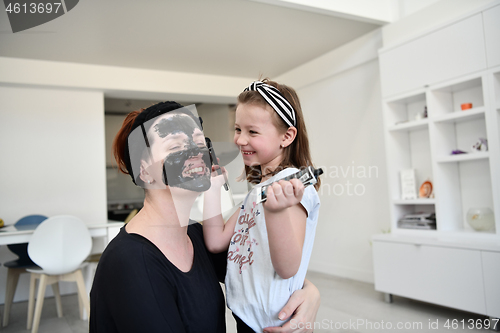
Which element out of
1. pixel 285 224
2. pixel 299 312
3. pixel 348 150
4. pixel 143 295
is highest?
pixel 348 150

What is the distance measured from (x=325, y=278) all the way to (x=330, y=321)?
5.38ft

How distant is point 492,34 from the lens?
2721mm

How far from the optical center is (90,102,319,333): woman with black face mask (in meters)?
0.73

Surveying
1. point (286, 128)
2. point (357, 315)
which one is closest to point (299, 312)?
point (286, 128)

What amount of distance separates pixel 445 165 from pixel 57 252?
10.7 ft

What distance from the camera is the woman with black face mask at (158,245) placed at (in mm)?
727

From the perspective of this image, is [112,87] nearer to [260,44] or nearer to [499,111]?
[260,44]

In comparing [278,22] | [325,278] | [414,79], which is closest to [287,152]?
[414,79]

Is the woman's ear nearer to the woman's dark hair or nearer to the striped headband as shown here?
the striped headband

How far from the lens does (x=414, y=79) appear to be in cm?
328

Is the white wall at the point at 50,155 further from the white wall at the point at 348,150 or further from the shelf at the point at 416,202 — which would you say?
the shelf at the point at 416,202

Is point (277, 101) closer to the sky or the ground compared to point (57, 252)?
closer to the sky

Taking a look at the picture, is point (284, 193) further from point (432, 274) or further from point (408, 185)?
point (408, 185)

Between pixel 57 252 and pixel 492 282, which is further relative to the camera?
pixel 57 252
